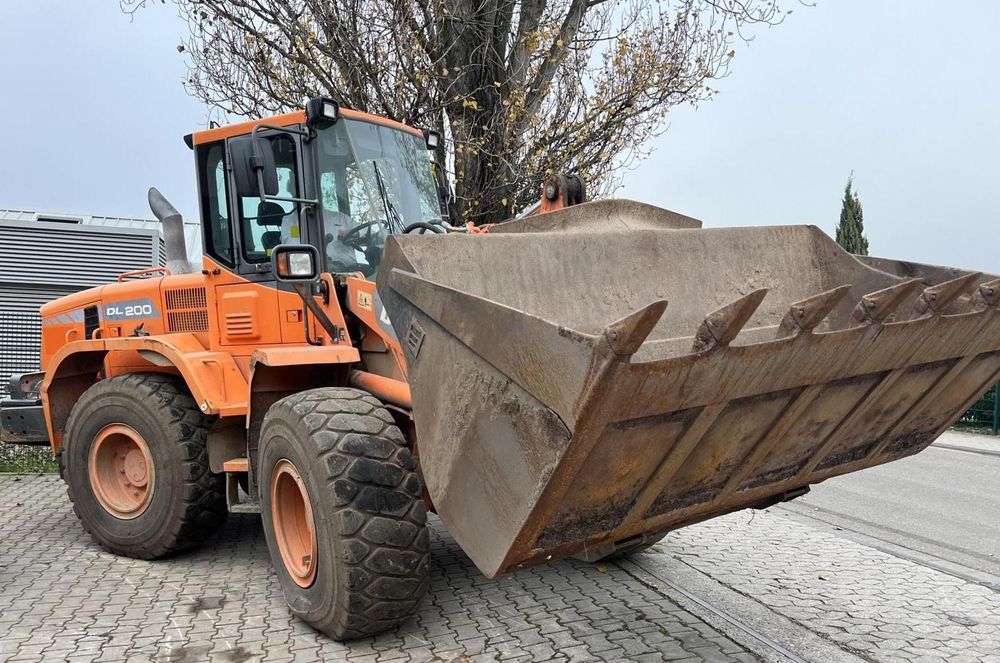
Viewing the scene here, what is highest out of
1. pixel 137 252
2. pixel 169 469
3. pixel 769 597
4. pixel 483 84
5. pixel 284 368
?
pixel 483 84

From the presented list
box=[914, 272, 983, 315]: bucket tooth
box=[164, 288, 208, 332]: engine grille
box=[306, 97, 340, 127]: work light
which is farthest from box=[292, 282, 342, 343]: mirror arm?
box=[914, 272, 983, 315]: bucket tooth

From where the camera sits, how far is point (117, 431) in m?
5.42

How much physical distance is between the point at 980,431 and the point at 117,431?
1452 cm

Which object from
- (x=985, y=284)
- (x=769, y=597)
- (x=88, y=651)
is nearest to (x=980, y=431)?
(x=769, y=597)

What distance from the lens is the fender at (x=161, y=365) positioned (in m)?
4.85

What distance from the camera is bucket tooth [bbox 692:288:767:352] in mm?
2477

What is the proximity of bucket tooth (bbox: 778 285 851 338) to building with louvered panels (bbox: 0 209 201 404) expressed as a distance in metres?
12.0

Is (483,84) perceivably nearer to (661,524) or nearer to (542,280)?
(542,280)

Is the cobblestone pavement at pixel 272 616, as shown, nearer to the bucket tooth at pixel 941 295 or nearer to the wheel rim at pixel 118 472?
the wheel rim at pixel 118 472

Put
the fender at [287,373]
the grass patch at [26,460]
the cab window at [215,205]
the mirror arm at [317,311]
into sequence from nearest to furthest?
the fender at [287,373], the mirror arm at [317,311], the cab window at [215,205], the grass patch at [26,460]

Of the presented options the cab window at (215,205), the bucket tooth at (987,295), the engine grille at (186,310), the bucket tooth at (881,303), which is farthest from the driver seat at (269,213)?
the bucket tooth at (987,295)

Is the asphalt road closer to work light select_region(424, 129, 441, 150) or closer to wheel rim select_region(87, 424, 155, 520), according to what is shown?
work light select_region(424, 129, 441, 150)

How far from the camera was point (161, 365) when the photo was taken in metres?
5.30

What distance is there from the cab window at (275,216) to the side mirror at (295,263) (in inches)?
16.0
